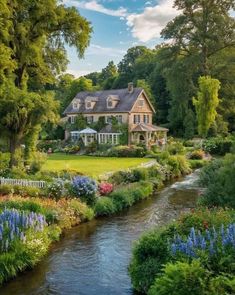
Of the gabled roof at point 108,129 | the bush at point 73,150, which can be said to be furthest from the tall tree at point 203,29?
the bush at point 73,150

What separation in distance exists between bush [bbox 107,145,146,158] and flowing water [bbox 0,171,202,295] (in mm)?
25474

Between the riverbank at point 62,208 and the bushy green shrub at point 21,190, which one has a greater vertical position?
the bushy green shrub at point 21,190

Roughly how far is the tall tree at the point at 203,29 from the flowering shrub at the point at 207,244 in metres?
53.8

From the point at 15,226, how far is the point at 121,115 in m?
43.8

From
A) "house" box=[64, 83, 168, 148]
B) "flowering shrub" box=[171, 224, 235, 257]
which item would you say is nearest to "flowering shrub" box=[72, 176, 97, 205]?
"flowering shrub" box=[171, 224, 235, 257]

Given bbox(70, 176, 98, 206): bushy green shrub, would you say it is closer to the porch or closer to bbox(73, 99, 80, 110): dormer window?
the porch

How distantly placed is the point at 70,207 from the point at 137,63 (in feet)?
245

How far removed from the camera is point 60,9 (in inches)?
1091

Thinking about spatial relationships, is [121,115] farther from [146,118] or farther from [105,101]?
[105,101]

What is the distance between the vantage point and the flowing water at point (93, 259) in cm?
1140

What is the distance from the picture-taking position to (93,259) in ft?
45.4

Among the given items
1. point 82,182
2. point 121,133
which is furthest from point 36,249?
point 121,133

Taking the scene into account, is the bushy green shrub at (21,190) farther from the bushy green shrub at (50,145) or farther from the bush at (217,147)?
the bushy green shrub at (50,145)

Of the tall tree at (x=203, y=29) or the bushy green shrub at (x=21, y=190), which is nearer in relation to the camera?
the bushy green shrub at (x=21, y=190)
